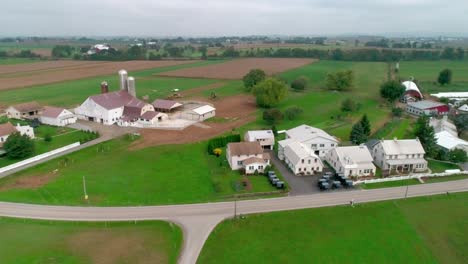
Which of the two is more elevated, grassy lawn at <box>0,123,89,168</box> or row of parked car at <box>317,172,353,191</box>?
grassy lawn at <box>0,123,89,168</box>

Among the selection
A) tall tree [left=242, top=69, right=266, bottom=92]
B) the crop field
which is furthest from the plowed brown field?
tall tree [left=242, top=69, right=266, bottom=92]

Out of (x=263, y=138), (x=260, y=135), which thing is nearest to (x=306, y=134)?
(x=263, y=138)

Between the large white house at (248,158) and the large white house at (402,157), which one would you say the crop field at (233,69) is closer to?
the large white house at (248,158)

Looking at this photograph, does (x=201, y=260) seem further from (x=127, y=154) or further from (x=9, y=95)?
(x=9, y=95)

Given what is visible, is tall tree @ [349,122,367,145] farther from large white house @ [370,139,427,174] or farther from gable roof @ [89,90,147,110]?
gable roof @ [89,90,147,110]

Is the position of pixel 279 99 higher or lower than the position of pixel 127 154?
higher

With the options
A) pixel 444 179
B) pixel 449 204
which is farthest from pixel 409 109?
pixel 449 204
